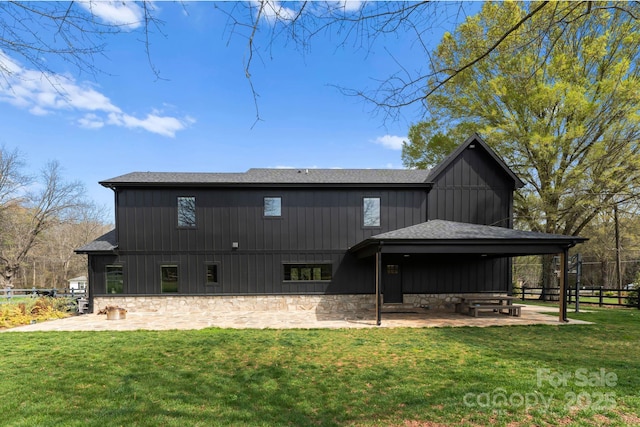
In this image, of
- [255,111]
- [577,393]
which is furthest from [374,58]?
[577,393]

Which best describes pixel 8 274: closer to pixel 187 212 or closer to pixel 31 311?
pixel 31 311

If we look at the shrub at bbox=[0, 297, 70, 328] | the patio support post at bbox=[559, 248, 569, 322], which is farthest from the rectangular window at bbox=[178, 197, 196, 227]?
the patio support post at bbox=[559, 248, 569, 322]

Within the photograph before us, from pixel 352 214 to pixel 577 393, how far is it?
9.38m

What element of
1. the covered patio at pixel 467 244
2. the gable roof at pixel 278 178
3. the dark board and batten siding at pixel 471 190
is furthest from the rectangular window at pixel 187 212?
the dark board and batten siding at pixel 471 190

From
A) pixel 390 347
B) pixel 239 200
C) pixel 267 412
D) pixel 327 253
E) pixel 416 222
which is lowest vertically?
pixel 390 347

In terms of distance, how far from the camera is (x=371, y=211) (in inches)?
522

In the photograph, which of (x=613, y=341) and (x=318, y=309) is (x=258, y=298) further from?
(x=613, y=341)

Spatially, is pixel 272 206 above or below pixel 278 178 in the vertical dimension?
below

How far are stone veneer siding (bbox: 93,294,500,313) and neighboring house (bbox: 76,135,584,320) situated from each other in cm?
4

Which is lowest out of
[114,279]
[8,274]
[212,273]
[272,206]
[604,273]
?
[604,273]

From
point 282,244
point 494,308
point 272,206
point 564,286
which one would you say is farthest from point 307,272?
point 564,286

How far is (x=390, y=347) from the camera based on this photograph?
711 cm

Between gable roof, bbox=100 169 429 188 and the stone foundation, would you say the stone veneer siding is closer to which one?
the stone foundation

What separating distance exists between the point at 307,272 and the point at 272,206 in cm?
317
